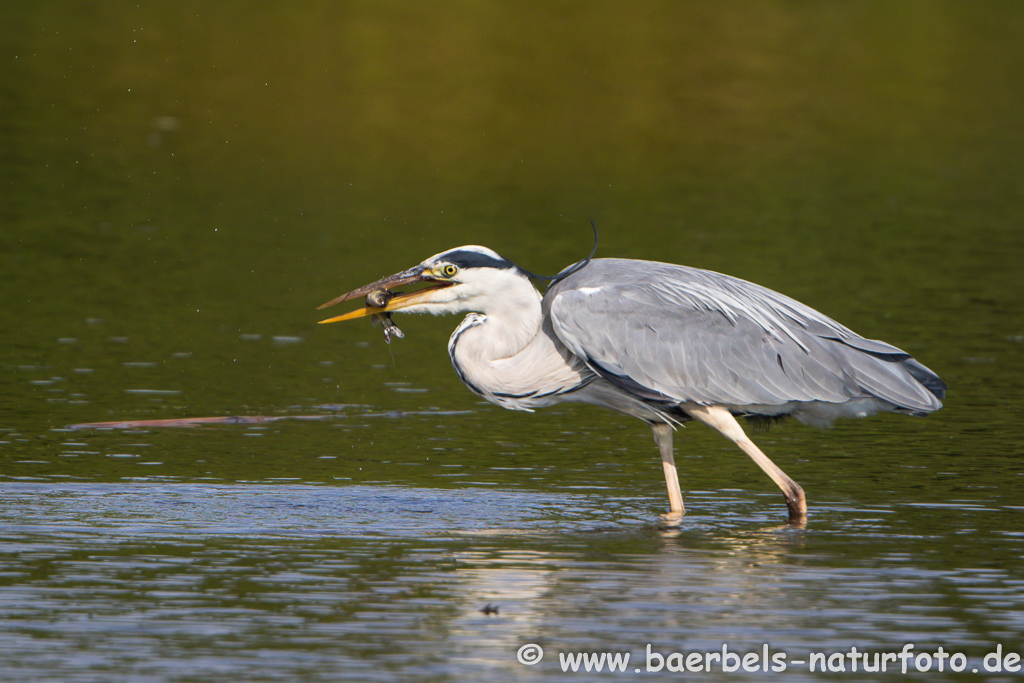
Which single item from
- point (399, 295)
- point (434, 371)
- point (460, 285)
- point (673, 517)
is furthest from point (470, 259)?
point (434, 371)

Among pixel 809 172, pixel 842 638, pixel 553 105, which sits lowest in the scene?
pixel 842 638

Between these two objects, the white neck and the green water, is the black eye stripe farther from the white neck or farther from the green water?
the green water

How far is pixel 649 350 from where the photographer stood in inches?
385

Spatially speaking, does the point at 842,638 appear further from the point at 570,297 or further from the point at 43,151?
the point at 43,151

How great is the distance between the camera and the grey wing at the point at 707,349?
972 centimetres

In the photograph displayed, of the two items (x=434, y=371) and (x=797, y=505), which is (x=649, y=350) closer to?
(x=797, y=505)

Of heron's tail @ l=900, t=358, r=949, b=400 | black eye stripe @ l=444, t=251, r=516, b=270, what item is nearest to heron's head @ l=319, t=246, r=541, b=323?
black eye stripe @ l=444, t=251, r=516, b=270

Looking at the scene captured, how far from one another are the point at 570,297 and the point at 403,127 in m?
24.1

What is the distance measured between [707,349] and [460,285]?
4.75 ft

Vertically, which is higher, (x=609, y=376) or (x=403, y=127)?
(x=403, y=127)

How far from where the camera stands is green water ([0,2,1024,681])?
742 cm

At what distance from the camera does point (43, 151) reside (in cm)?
2788

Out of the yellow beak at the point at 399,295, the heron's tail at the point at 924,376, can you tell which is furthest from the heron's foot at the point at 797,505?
the yellow beak at the point at 399,295

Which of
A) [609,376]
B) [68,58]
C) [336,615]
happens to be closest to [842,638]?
[336,615]
